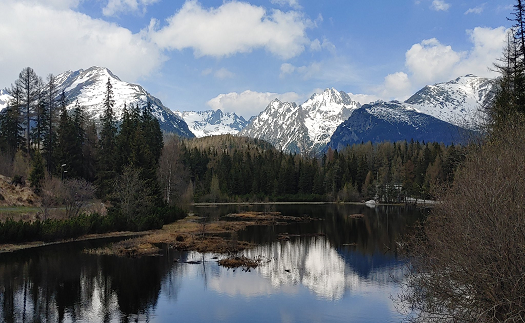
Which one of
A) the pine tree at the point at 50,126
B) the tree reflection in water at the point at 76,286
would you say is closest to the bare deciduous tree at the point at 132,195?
the tree reflection in water at the point at 76,286

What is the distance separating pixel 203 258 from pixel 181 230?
19935mm

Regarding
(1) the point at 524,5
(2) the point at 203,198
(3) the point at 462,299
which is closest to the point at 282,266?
(3) the point at 462,299

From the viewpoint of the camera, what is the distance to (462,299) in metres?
17.2

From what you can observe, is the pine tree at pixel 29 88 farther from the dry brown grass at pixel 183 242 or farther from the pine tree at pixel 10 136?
the dry brown grass at pixel 183 242

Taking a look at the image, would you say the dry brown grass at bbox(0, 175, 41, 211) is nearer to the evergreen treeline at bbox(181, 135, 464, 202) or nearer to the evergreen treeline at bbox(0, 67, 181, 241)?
the evergreen treeline at bbox(0, 67, 181, 241)

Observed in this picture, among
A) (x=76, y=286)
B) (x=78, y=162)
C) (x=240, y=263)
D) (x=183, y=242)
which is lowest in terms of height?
(x=240, y=263)

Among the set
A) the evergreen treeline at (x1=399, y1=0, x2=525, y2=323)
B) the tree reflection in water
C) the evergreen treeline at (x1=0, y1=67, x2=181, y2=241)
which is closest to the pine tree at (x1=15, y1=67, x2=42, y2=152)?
the evergreen treeline at (x1=0, y1=67, x2=181, y2=241)

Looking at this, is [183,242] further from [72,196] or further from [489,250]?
[489,250]

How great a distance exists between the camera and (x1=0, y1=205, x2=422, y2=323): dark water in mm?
26328

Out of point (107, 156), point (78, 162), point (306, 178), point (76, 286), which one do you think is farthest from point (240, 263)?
point (306, 178)

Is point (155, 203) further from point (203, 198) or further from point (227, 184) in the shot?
point (227, 184)

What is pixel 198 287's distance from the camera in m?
33.4

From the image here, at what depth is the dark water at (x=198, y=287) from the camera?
86.4 ft

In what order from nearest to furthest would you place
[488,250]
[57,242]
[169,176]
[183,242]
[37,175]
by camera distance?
[488,250] < [57,242] < [183,242] < [37,175] < [169,176]
